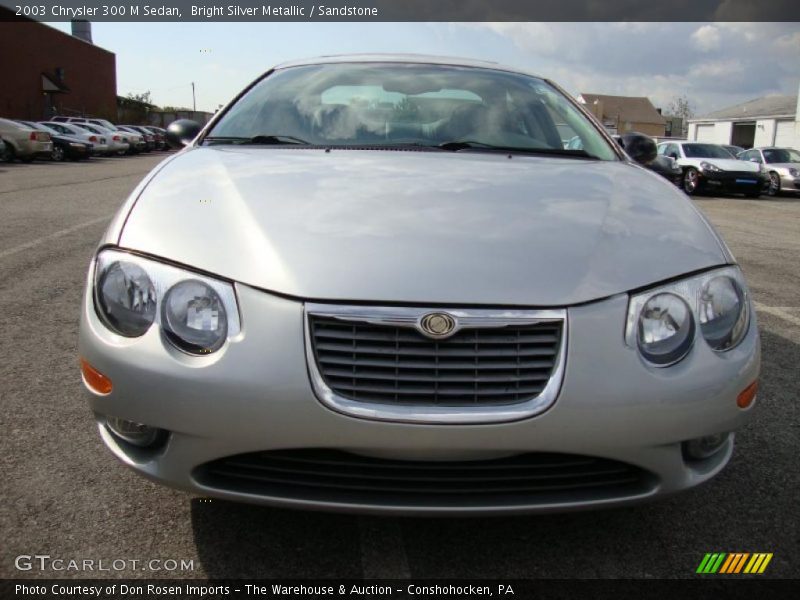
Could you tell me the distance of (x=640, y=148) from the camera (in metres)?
3.19

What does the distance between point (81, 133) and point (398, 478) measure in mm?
27280

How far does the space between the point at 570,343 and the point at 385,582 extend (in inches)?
30.6

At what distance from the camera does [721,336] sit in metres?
1.82

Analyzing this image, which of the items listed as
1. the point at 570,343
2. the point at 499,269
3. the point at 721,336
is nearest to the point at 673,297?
the point at 721,336

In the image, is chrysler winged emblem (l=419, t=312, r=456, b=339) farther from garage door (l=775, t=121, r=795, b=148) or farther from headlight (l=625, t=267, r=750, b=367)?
garage door (l=775, t=121, r=795, b=148)

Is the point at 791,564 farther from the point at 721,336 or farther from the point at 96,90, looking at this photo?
the point at 96,90

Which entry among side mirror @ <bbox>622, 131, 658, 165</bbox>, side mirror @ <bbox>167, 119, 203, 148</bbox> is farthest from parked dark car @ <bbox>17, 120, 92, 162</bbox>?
side mirror @ <bbox>622, 131, 658, 165</bbox>

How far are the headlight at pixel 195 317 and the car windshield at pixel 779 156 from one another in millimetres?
21458

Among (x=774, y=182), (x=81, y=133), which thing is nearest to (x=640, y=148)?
(x=774, y=182)

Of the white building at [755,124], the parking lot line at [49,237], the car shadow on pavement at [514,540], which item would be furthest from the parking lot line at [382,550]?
the white building at [755,124]

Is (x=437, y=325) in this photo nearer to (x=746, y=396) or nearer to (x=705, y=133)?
(x=746, y=396)

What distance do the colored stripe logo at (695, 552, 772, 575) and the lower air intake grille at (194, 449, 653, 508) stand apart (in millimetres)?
470

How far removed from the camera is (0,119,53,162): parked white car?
19672mm

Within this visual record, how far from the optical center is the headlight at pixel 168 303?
169cm
